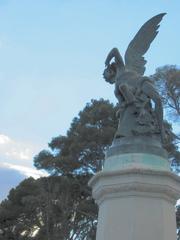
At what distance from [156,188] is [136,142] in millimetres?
842

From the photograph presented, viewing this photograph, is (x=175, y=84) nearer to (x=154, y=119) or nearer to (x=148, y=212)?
(x=154, y=119)

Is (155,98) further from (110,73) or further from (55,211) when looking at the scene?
(55,211)

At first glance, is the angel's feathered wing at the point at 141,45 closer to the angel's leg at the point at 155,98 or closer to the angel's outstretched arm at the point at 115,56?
the angel's outstretched arm at the point at 115,56

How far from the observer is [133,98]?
7.83 meters

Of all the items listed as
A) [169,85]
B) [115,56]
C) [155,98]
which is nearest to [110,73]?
[115,56]

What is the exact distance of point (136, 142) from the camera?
290 inches

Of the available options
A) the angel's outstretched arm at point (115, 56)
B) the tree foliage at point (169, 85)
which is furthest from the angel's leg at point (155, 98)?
the tree foliage at point (169, 85)

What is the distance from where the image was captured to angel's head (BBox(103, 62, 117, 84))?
8.53m

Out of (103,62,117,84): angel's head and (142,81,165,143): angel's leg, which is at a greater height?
(103,62,117,84): angel's head

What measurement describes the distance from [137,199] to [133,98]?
179cm

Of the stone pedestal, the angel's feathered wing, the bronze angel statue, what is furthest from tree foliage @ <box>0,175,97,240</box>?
the stone pedestal

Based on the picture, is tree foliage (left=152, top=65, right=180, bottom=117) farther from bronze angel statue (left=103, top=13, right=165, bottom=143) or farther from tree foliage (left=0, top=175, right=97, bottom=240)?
bronze angel statue (left=103, top=13, right=165, bottom=143)

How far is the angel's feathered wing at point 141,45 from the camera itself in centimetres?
872

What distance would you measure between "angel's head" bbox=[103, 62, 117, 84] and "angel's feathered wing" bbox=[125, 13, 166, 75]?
0.27m
